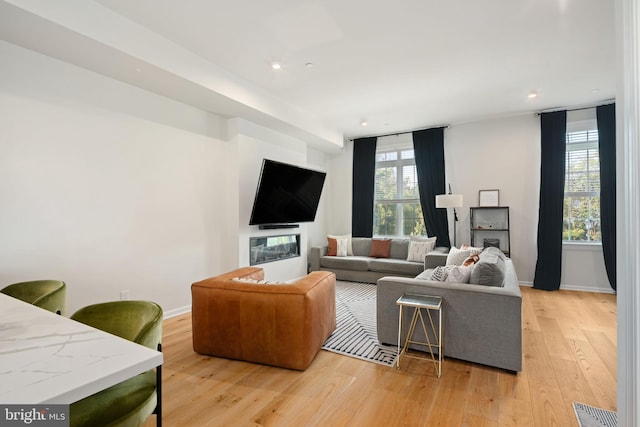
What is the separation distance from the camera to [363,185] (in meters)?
6.61

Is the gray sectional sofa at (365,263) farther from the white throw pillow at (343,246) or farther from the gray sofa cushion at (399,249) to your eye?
the white throw pillow at (343,246)

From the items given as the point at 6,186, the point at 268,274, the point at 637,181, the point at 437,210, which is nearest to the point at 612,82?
the point at 437,210

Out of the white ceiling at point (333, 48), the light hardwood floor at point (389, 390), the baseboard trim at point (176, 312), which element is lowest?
the light hardwood floor at point (389, 390)

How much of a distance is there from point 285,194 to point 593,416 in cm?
388

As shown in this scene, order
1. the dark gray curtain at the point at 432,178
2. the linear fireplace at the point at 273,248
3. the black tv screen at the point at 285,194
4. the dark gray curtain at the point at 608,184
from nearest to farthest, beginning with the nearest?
the black tv screen at the point at 285,194 → the dark gray curtain at the point at 608,184 → the linear fireplace at the point at 273,248 → the dark gray curtain at the point at 432,178

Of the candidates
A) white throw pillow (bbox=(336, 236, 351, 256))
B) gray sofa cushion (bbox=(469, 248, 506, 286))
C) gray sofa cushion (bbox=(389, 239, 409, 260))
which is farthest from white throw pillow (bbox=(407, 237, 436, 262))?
gray sofa cushion (bbox=(469, 248, 506, 286))

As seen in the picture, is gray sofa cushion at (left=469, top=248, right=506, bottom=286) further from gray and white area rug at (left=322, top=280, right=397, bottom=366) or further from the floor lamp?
the floor lamp

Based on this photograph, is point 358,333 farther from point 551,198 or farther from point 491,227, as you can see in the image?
point 551,198

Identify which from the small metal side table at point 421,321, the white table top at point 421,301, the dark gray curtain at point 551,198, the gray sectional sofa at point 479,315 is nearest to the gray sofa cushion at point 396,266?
the dark gray curtain at point 551,198

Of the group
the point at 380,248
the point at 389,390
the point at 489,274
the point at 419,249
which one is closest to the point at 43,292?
the point at 389,390

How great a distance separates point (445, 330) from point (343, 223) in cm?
438

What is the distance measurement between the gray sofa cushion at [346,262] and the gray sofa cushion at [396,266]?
0.14m

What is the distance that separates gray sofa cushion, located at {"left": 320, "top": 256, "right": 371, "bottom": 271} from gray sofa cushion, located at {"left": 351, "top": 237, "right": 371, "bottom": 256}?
31 cm

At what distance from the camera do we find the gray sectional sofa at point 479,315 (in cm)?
240
